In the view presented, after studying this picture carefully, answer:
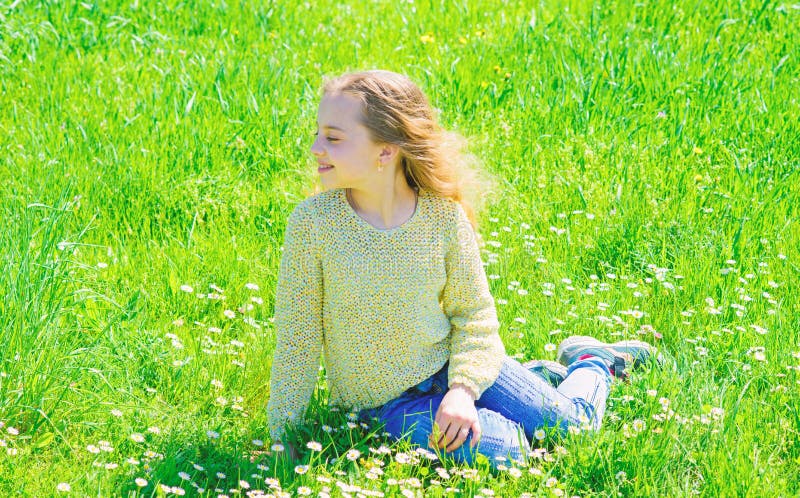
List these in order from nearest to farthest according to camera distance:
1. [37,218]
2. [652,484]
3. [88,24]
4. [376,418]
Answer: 1. [652,484]
2. [376,418]
3. [37,218]
4. [88,24]

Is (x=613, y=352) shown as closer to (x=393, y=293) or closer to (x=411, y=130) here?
(x=393, y=293)

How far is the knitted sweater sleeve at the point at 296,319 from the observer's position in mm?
2770

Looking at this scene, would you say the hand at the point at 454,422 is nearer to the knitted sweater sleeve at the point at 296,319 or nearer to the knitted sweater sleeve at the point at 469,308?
the knitted sweater sleeve at the point at 469,308

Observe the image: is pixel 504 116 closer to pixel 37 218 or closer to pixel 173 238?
pixel 173 238

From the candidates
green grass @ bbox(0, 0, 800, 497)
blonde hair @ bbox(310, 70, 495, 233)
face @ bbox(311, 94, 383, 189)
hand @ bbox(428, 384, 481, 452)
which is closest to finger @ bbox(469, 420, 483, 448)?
hand @ bbox(428, 384, 481, 452)

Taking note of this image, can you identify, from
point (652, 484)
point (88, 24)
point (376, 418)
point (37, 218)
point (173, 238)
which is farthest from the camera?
point (88, 24)

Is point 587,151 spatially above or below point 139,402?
above

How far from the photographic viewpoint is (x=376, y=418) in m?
2.86

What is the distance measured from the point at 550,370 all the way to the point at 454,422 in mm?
613

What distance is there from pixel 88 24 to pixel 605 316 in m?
→ 3.34

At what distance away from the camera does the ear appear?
274cm

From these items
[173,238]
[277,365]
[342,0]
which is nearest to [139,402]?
[277,365]

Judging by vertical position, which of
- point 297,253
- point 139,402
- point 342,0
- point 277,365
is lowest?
point 139,402

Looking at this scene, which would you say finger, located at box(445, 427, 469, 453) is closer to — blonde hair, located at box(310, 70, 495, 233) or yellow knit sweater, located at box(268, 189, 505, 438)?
yellow knit sweater, located at box(268, 189, 505, 438)
